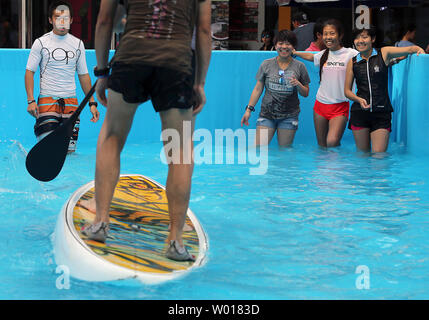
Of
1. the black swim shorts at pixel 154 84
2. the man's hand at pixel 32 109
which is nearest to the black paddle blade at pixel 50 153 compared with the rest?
the black swim shorts at pixel 154 84

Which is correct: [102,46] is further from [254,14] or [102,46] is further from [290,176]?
[254,14]

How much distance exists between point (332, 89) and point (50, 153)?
4.90 meters

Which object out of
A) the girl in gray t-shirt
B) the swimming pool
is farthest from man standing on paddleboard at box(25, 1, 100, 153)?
the girl in gray t-shirt

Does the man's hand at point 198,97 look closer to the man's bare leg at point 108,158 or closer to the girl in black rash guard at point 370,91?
the man's bare leg at point 108,158

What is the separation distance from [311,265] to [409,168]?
3.78 m

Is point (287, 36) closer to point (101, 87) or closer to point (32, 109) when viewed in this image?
point (32, 109)

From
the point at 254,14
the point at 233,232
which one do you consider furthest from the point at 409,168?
the point at 254,14

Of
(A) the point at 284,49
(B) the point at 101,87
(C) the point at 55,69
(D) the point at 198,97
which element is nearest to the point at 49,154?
(B) the point at 101,87

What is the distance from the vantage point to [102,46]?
3711 mm

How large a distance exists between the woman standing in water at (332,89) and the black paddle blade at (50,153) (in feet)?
15.6

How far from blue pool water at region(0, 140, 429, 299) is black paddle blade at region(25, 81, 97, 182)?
1.24 feet

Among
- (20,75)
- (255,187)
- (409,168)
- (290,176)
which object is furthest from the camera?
(20,75)

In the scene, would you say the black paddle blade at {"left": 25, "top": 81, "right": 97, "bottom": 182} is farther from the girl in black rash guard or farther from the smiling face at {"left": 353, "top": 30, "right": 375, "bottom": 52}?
the smiling face at {"left": 353, "top": 30, "right": 375, "bottom": 52}

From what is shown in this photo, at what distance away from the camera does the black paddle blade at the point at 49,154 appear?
4371 millimetres
